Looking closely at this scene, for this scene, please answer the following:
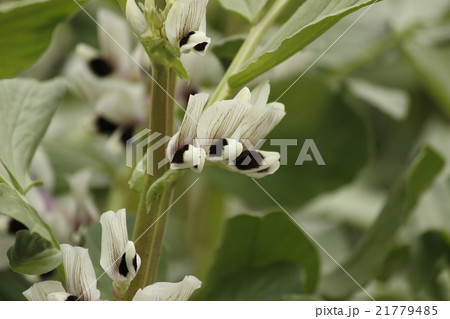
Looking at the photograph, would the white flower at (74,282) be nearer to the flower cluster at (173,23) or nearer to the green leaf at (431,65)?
the flower cluster at (173,23)

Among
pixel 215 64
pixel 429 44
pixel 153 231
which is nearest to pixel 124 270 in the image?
pixel 153 231

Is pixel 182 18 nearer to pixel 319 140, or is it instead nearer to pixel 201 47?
pixel 201 47

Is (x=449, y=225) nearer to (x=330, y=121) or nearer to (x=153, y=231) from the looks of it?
(x=330, y=121)

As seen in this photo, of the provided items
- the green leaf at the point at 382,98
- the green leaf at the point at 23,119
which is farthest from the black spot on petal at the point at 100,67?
the green leaf at the point at 382,98

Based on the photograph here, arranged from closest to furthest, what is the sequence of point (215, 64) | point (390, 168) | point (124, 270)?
1. point (124, 270)
2. point (215, 64)
3. point (390, 168)

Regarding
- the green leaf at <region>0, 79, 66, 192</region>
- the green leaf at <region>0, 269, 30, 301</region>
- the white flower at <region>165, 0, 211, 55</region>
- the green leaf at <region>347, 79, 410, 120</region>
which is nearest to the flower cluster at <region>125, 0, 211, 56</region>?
the white flower at <region>165, 0, 211, 55</region>

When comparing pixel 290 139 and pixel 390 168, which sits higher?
pixel 290 139

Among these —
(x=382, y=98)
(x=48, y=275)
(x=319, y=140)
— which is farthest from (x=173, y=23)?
(x=382, y=98)
